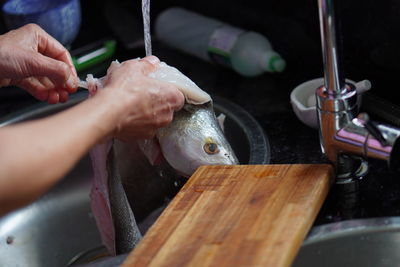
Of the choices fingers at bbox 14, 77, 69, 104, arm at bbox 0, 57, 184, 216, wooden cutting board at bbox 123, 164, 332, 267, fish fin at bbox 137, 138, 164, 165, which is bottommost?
fish fin at bbox 137, 138, 164, 165

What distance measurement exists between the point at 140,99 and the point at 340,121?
0.99 feet

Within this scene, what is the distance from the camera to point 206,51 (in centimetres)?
168

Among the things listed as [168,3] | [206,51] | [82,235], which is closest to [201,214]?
[82,235]

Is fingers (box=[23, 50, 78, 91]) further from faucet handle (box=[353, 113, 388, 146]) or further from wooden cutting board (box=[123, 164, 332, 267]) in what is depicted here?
faucet handle (box=[353, 113, 388, 146])

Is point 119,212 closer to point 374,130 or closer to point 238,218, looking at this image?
point 238,218

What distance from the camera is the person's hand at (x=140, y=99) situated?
3.17ft

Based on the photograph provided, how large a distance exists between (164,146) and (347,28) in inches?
19.1

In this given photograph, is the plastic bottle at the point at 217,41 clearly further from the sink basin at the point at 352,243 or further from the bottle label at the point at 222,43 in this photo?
the sink basin at the point at 352,243

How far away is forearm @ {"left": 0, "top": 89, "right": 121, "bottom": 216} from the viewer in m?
0.78

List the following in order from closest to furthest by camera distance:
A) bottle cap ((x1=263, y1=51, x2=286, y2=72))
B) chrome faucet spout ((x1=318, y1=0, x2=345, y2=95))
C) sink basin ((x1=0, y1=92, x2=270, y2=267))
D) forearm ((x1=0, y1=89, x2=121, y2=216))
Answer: forearm ((x1=0, y1=89, x2=121, y2=216)) < chrome faucet spout ((x1=318, y1=0, x2=345, y2=95)) < sink basin ((x1=0, y1=92, x2=270, y2=267)) < bottle cap ((x1=263, y1=51, x2=286, y2=72))

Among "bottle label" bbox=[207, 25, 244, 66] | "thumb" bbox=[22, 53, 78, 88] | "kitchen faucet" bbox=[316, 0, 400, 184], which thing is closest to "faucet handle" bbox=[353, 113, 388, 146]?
"kitchen faucet" bbox=[316, 0, 400, 184]

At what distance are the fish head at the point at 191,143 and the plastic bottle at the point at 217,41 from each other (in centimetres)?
38

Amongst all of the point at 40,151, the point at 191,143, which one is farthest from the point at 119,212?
the point at 40,151

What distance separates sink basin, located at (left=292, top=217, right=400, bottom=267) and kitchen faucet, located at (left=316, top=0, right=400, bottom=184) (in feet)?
0.35
